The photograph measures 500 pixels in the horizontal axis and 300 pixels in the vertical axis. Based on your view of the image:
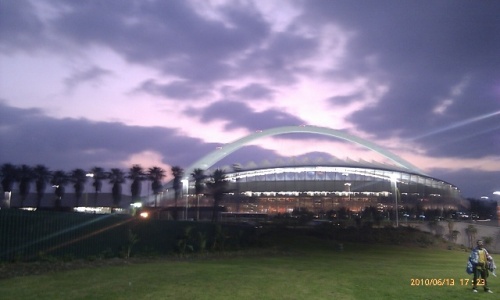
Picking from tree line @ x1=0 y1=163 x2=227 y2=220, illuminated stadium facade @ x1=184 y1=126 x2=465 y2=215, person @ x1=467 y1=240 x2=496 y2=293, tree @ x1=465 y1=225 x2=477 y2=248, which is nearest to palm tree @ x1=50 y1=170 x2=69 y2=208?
tree line @ x1=0 y1=163 x2=227 y2=220

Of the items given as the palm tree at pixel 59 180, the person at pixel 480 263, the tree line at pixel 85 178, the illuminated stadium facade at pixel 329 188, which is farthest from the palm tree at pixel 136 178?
the person at pixel 480 263

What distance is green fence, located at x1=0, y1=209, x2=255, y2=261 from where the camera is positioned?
52.7ft

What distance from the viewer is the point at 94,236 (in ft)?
64.7

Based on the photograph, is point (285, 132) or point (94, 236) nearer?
point (94, 236)

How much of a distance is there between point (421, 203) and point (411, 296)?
114170mm

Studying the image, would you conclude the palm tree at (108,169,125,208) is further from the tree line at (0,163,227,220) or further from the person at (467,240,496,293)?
the person at (467,240,496,293)

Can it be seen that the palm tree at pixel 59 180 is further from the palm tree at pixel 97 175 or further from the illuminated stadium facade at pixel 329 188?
the illuminated stadium facade at pixel 329 188

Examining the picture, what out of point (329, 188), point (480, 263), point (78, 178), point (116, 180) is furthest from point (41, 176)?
point (480, 263)

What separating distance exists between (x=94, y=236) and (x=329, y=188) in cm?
10542

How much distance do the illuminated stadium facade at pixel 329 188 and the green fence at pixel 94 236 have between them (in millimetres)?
86507

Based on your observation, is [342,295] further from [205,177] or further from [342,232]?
[205,177]

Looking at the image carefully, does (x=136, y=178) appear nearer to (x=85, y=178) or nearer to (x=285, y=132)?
(x=85, y=178)

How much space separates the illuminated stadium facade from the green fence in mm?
86507

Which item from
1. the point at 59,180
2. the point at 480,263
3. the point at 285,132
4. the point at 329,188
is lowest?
the point at 480,263
